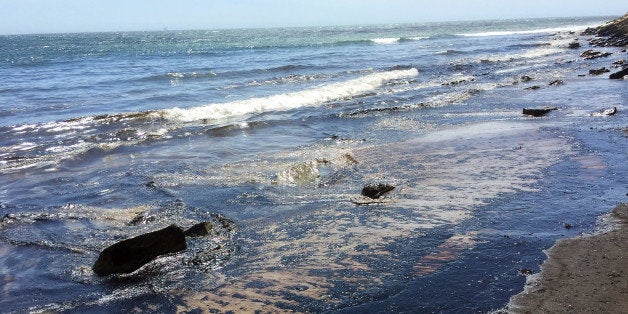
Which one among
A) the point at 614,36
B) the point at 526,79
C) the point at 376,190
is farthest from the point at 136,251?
the point at 614,36

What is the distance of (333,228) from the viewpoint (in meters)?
5.84

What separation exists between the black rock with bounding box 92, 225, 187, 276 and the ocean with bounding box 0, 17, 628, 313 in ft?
0.44

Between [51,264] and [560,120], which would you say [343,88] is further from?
[51,264]

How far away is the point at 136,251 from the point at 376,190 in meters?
3.30

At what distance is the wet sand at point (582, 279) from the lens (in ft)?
12.2

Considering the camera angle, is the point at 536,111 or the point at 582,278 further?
the point at 536,111

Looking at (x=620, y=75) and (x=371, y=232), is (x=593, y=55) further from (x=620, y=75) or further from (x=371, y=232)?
(x=371, y=232)

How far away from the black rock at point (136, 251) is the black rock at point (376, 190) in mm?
2730

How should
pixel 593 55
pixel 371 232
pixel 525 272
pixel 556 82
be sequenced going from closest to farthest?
pixel 525 272
pixel 371 232
pixel 556 82
pixel 593 55

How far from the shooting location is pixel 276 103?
17.6 meters

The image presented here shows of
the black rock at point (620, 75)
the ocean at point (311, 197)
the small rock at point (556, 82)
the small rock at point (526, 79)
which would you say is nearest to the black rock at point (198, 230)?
the ocean at point (311, 197)

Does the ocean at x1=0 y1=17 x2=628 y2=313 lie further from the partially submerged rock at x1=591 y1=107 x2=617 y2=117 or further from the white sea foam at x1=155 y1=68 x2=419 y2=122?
the partially submerged rock at x1=591 y1=107 x2=617 y2=117

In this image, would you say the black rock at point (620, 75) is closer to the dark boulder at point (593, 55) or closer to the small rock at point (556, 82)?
the small rock at point (556, 82)

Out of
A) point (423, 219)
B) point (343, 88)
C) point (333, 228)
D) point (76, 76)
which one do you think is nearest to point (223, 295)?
point (333, 228)
